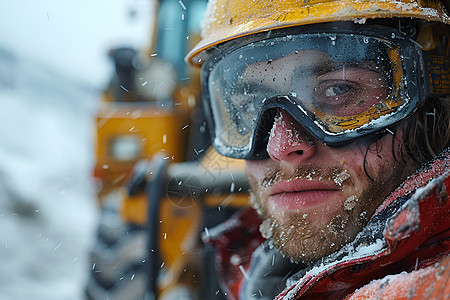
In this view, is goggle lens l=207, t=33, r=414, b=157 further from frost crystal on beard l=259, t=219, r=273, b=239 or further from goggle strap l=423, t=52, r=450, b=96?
frost crystal on beard l=259, t=219, r=273, b=239

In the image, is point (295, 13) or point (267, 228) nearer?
point (295, 13)

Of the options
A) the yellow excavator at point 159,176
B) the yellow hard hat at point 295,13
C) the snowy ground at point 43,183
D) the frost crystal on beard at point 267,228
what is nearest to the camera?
the yellow hard hat at point 295,13

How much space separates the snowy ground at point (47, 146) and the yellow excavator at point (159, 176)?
294 mm

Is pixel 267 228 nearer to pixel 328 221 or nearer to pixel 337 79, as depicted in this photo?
pixel 328 221

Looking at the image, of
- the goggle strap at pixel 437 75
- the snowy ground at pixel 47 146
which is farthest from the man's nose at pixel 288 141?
the snowy ground at pixel 47 146

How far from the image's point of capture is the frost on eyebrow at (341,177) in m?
1.50

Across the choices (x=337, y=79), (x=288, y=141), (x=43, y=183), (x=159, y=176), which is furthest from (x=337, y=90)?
(x=43, y=183)

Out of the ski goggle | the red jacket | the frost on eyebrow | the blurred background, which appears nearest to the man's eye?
the ski goggle

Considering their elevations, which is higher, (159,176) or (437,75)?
(437,75)

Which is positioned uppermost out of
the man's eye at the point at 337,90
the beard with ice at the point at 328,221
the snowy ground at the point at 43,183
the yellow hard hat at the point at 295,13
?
the yellow hard hat at the point at 295,13

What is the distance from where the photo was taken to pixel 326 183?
1516 mm

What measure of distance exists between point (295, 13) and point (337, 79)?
24 centimetres

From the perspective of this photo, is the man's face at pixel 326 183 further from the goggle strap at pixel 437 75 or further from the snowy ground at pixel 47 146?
the snowy ground at pixel 47 146

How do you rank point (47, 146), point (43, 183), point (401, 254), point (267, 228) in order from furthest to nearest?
1. point (47, 146)
2. point (43, 183)
3. point (267, 228)
4. point (401, 254)
